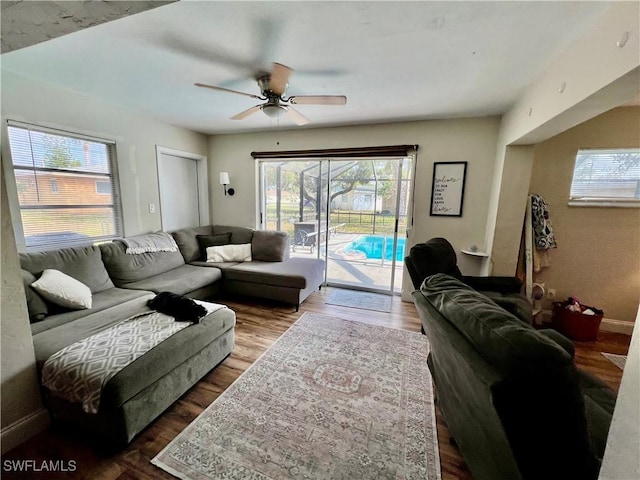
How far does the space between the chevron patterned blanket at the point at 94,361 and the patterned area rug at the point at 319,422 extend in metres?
0.52

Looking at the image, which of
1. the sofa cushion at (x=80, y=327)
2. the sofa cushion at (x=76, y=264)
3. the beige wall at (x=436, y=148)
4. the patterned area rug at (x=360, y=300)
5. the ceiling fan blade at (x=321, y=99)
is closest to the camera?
the sofa cushion at (x=80, y=327)

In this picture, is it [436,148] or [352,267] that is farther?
[352,267]

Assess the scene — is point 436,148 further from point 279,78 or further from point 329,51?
point 279,78

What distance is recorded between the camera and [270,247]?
381cm

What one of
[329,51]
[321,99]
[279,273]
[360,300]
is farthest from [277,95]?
[360,300]

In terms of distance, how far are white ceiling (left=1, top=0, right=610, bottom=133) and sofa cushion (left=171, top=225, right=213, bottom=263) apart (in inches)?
68.5

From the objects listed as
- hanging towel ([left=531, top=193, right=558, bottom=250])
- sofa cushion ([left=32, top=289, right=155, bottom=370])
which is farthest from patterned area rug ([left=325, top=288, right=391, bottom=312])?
sofa cushion ([left=32, top=289, right=155, bottom=370])

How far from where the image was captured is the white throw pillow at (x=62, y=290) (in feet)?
6.43

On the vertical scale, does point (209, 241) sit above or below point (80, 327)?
above

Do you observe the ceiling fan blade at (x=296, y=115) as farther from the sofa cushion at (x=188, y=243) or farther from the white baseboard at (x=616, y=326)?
the white baseboard at (x=616, y=326)

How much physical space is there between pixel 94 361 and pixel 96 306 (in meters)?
0.99

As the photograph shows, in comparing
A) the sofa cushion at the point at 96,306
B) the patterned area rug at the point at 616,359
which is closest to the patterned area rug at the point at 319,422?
the sofa cushion at the point at 96,306

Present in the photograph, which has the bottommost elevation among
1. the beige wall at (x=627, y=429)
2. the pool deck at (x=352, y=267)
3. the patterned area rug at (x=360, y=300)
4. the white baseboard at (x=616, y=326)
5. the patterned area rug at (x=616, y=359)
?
the patterned area rug at (x=360, y=300)

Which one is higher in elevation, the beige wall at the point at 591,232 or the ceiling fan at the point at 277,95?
the ceiling fan at the point at 277,95
